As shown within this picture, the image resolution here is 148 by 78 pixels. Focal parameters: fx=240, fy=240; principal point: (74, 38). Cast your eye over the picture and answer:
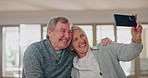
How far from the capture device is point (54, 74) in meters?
1.51

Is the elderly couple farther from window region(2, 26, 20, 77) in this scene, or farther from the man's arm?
window region(2, 26, 20, 77)

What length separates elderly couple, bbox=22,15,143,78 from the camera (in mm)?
1468

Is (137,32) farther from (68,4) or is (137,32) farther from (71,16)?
(71,16)

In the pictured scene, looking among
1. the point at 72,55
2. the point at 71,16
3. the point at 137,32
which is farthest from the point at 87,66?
the point at 71,16

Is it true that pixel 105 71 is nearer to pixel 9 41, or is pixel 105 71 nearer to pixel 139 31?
pixel 139 31

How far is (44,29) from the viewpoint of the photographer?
7.75m

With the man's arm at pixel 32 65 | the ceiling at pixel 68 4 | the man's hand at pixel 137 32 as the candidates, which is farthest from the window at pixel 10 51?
the man's hand at pixel 137 32

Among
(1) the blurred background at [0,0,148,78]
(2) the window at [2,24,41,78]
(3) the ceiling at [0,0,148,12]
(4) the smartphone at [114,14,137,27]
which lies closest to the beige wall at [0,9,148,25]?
(1) the blurred background at [0,0,148,78]

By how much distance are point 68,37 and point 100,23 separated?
20.6ft

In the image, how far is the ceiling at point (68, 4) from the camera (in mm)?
6170

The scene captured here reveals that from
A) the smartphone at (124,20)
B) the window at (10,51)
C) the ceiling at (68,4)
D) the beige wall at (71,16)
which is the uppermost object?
the ceiling at (68,4)

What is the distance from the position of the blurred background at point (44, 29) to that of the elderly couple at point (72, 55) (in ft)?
18.5

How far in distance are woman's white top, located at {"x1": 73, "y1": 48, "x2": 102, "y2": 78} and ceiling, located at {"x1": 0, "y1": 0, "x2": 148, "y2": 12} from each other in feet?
15.0

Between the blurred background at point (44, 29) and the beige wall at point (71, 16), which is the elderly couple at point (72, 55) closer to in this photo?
the blurred background at point (44, 29)
